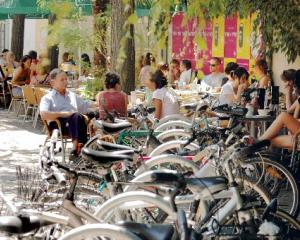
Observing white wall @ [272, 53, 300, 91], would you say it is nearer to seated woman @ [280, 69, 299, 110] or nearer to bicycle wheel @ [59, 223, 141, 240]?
seated woman @ [280, 69, 299, 110]

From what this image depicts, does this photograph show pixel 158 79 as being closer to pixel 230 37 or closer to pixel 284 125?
pixel 284 125

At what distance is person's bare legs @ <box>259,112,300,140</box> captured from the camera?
9.84 meters

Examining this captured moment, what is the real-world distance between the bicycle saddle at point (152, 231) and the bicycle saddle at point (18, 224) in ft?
1.66

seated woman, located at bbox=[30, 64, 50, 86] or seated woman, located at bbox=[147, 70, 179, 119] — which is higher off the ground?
seated woman, located at bbox=[147, 70, 179, 119]

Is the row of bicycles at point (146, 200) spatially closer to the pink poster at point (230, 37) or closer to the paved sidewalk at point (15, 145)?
the paved sidewalk at point (15, 145)

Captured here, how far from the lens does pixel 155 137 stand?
32.1 ft

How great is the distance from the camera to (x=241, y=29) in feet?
63.8

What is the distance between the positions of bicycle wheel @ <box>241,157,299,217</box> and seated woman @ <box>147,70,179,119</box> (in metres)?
3.16

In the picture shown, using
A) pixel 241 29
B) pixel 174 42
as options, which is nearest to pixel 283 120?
pixel 241 29

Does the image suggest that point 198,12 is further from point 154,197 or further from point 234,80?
point 234,80

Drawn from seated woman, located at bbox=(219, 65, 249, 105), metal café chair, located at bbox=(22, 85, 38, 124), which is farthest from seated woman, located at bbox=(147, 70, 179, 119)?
metal café chair, located at bbox=(22, 85, 38, 124)

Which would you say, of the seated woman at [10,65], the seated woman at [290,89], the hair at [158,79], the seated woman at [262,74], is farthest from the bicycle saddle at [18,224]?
the seated woman at [10,65]

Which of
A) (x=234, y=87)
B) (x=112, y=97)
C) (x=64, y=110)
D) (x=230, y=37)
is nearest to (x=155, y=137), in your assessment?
(x=112, y=97)

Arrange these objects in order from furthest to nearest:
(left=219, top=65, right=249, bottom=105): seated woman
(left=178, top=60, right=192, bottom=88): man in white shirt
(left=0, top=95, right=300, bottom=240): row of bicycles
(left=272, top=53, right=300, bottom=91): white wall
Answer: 1. (left=178, top=60, right=192, bottom=88): man in white shirt
2. (left=272, top=53, right=300, bottom=91): white wall
3. (left=219, top=65, right=249, bottom=105): seated woman
4. (left=0, top=95, right=300, bottom=240): row of bicycles
